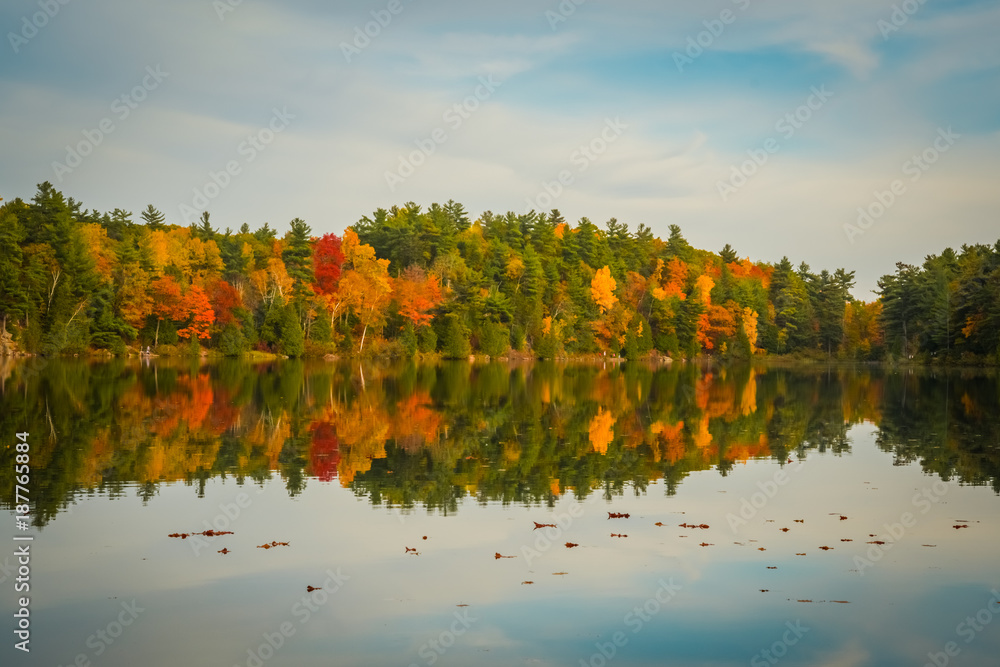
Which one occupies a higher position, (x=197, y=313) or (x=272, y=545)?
(x=197, y=313)

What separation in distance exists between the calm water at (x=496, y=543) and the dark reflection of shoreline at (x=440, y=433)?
0.15 meters

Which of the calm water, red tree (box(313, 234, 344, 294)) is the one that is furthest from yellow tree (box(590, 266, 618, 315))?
the calm water

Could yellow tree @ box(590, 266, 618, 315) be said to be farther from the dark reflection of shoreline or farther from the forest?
the dark reflection of shoreline

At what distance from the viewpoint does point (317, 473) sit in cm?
1814

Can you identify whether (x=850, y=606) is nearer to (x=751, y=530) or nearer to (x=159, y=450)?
(x=751, y=530)

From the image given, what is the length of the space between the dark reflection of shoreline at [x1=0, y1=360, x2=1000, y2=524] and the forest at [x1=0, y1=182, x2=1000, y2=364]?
28.7 m

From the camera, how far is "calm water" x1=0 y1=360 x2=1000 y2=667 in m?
8.98

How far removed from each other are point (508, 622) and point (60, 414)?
74.4 ft

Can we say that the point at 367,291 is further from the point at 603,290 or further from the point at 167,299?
the point at 603,290

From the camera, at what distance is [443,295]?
312 ft

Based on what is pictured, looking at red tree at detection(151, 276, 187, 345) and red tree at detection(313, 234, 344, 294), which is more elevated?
red tree at detection(313, 234, 344, 294)

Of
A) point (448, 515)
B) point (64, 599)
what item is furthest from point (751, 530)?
point (64, 599)

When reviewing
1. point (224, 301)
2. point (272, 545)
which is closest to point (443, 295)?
point (224, 301)

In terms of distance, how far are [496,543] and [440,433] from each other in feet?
40.3
